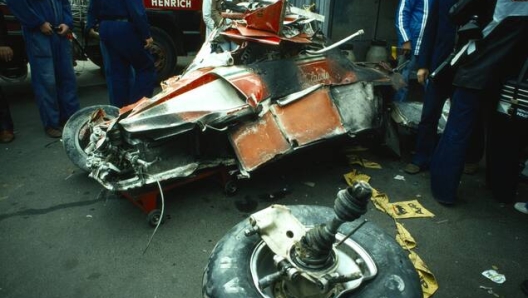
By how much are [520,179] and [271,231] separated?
3187 millimetres

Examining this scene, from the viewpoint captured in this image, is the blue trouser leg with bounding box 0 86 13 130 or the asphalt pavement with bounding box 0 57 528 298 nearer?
the asphalt pavement with bounding box 0 57 528 298

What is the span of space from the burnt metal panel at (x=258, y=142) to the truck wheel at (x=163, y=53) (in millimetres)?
3938

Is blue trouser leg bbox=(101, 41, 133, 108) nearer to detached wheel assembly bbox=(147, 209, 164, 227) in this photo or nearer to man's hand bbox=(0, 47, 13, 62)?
man's hand bbox=(0, 47, 13, 62)

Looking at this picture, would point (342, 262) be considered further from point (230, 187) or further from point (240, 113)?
point (230, 187)

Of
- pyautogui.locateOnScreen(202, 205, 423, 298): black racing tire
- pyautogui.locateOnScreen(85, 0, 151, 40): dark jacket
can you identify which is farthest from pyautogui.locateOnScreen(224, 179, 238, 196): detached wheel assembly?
pyautogui.locateOnScreen(85, 0, 151, 40): dark jacket

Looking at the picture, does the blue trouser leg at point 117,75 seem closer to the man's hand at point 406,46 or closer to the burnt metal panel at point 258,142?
the burnt metal panel at point 258,142

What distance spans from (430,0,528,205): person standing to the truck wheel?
4861 millimetres

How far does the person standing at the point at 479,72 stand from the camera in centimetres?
250

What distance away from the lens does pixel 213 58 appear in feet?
11.7

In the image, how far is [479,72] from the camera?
104 inches

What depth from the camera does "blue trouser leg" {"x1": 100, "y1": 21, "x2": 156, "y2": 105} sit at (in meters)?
4.17

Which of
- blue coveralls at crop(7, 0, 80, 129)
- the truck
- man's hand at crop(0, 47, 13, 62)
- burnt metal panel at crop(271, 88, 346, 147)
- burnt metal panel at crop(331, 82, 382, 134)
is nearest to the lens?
burnt metal panel at crop(271, 88, 346, 147)

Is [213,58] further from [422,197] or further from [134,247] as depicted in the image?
[422,197]

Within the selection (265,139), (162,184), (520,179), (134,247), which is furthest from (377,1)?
(134,247)
